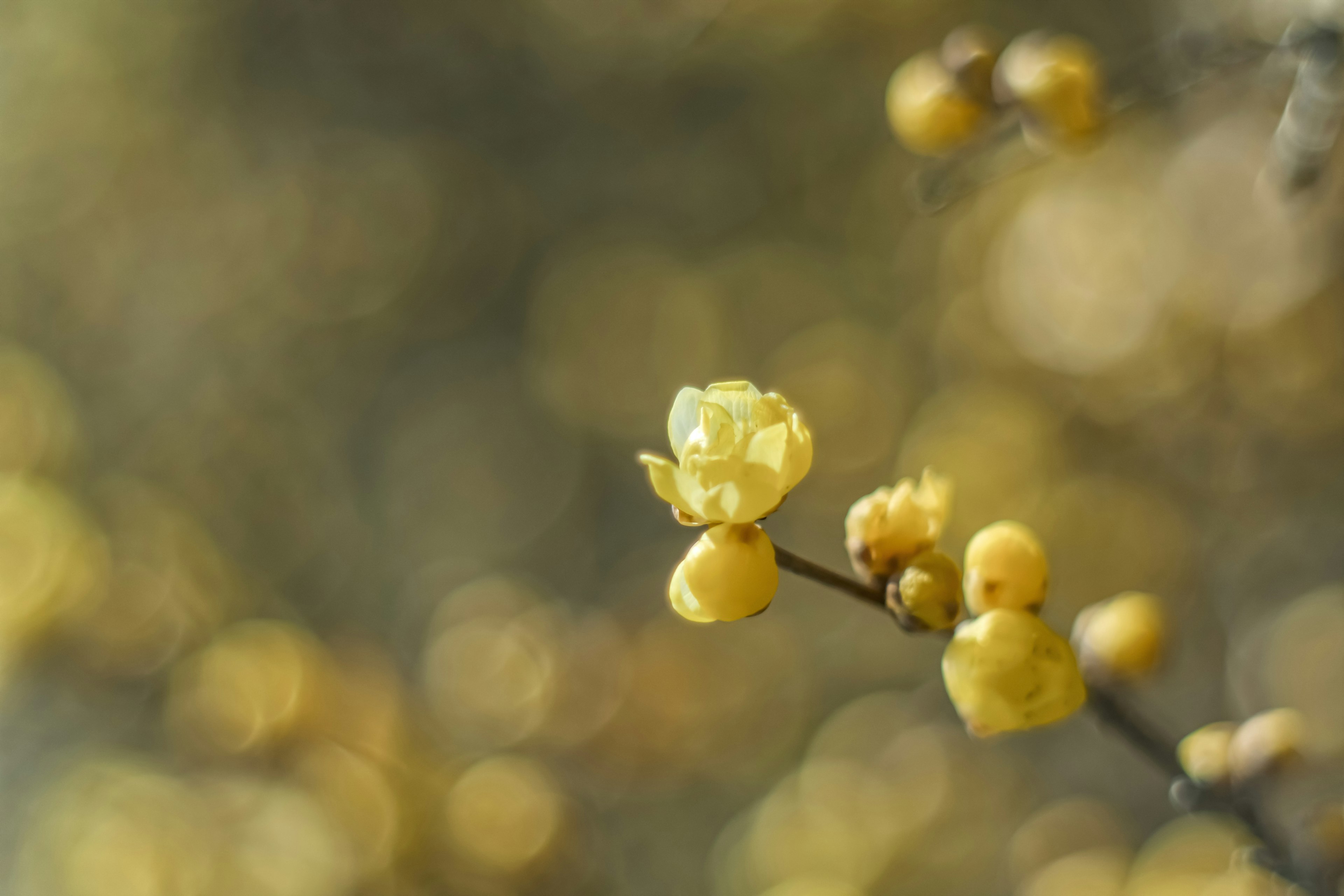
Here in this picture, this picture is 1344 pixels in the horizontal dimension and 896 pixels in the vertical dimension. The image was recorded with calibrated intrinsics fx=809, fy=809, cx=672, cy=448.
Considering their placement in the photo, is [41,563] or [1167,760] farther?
[41,563]

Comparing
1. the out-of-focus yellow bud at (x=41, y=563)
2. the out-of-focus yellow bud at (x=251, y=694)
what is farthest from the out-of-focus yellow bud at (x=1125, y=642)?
the out-of-focus yellow bud at (x=41, y=563)

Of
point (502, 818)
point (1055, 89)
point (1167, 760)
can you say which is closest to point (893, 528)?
point (1167, 760)

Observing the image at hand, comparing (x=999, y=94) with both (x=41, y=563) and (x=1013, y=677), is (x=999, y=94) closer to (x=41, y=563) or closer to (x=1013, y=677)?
(x=1013, y=677)

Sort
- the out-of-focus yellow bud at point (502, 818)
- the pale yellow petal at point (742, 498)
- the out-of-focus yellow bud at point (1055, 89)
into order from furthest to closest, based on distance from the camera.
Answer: the out-of-focus yellow bud at point (502, 818) → the out-of-focus yellow bud at point (1055, 89) → the pale yellow petal at point (742, 498)

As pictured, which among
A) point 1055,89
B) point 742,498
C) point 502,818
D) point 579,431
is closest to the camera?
point 742,498

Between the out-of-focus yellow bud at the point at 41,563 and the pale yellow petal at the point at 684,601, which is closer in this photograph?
the pale yellow petal at the point at 684,601

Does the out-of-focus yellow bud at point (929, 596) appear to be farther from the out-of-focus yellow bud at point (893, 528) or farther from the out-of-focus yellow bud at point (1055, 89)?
the out-of-focus yellow bud at point (1055, 89)

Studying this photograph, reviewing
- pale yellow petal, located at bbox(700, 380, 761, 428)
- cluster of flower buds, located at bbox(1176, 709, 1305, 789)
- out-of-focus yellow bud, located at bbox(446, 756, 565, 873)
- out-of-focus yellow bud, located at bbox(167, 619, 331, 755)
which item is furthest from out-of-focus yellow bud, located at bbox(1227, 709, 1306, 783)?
out-of-focus yellow bud, located at bbox(167, 619, 331, 755)

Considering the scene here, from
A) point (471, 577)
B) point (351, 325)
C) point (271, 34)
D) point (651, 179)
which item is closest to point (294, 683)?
point (471, 577)
